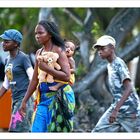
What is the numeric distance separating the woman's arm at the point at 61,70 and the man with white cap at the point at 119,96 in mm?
761

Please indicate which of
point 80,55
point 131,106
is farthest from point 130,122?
point 80,55

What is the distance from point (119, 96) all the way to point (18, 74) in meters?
1.27

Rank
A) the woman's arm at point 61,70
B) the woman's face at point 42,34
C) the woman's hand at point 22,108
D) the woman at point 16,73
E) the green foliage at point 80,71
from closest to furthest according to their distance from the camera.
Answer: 1. the woman's arm at point 61,70
2. the woman's face at point 42,34
3. the woman's hand at point 22,108
4. the woman at point 16,73
5. the green foliage at point 80,71

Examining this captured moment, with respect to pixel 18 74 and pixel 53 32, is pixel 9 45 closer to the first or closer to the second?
pixel 18 74

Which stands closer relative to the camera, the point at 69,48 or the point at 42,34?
the point at 42,34

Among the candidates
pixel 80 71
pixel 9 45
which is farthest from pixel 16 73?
pixel 80 71

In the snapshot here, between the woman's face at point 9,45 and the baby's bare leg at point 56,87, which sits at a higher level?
the woman's face at point 9,45

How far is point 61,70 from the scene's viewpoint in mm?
7602

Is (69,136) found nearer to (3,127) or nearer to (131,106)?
(131,106)

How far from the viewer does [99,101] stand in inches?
567

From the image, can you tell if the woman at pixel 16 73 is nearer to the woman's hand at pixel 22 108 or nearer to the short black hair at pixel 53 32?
the woman's hand at pixel 22 108

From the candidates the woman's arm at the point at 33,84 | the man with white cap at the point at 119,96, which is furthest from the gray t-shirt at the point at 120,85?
the woman's arm at the point at 33,84

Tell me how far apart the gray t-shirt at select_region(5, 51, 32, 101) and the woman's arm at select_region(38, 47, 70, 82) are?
995 mm

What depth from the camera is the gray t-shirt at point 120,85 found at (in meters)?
8.15
